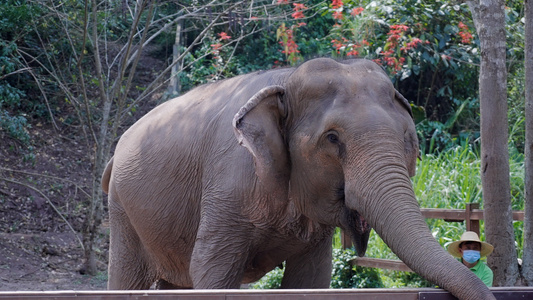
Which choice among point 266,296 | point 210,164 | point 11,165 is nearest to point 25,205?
point 11,165

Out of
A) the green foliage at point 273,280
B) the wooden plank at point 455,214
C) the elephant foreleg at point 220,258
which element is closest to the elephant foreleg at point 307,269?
the elephant foreleg at point 220,258

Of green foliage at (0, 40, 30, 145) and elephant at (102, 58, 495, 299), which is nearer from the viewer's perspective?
elephant at (102, 58, 495, 299)

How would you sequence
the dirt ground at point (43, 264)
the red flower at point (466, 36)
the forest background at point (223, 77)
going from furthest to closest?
1. the red flower at point (466, 36)
2. the forest background at point (223, 77)
3. the dirt ground at point (43, 264)

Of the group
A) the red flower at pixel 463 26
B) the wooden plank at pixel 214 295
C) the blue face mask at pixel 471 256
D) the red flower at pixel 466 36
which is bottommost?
the blue face mask at pixel 471 256

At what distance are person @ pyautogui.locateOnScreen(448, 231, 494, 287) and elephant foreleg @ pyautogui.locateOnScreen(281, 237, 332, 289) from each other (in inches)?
40.0

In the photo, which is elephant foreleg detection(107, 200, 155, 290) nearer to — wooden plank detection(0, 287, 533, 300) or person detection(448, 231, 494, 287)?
person detection(448, 231, 494, 287)

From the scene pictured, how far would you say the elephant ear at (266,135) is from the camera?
453 cm

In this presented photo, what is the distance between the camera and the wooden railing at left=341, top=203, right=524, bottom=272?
321 inches

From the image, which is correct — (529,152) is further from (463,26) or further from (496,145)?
(463,26)

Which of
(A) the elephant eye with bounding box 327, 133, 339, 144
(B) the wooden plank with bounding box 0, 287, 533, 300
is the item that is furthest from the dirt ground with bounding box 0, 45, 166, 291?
(B) the wooden plank with bounding box 0, 287, 533, 300

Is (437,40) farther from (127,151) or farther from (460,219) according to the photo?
(127,151)

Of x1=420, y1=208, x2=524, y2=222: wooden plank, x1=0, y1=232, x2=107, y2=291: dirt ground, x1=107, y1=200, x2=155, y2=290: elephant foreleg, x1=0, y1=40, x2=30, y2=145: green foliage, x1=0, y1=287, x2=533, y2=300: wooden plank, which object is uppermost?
x1=0, y1=40, x2=30, y2=145: green foliage

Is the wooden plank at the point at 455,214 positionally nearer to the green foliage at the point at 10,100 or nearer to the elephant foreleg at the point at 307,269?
the elephant foreleg at the point at 307,269

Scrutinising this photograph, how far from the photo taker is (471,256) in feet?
17.9
